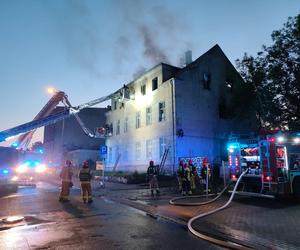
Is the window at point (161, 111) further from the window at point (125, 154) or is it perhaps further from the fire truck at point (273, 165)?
the fire truck at point (273, 165)

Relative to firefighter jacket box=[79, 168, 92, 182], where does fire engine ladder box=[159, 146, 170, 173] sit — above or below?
above

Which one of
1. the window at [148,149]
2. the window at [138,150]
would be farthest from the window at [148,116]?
the window at [138,150]

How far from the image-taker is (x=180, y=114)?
22453 millimetres

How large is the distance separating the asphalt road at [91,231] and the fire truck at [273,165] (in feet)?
15.9

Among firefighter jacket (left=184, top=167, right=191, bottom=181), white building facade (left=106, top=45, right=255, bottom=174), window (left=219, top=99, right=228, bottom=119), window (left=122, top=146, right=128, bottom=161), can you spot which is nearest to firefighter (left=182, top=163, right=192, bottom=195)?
firefighter jacket (left=184, top=167, right=191, bottom=181)

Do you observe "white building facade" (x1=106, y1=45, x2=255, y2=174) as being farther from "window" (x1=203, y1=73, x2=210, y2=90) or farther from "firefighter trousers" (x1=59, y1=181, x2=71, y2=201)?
"firefighter trousers" (x1=59, y1=181, x2=71, y2=201)

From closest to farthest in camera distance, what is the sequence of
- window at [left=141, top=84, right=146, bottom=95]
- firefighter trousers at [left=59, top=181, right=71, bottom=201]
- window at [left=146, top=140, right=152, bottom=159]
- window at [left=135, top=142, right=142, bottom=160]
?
firefighter trousers at [left=59, top=181, right=71, bottom=201], window at [left=146, top=140, right=152, bottom=159], window at [left=135, top=142, right=142, bottom=160], window at [left=141, top=84, right=146, bottom=95]

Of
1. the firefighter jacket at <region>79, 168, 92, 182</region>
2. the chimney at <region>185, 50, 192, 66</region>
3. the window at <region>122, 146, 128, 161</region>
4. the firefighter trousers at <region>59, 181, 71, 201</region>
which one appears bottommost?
the firefighter trousers at <region>59, 181, 71, 201</region>

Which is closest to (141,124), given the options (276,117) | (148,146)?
(148,146)

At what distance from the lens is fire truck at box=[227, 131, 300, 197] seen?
10.5m

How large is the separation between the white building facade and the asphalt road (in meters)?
13.1

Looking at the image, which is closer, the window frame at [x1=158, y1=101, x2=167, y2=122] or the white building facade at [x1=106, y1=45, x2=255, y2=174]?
the white building facade at [x1=106, y1=45, x2=255, y2=174]

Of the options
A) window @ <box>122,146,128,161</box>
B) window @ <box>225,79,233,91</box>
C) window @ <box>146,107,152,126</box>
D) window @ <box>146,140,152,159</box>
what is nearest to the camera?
window @ <box>146,140,152,159</box>

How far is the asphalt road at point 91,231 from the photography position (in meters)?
5.54
